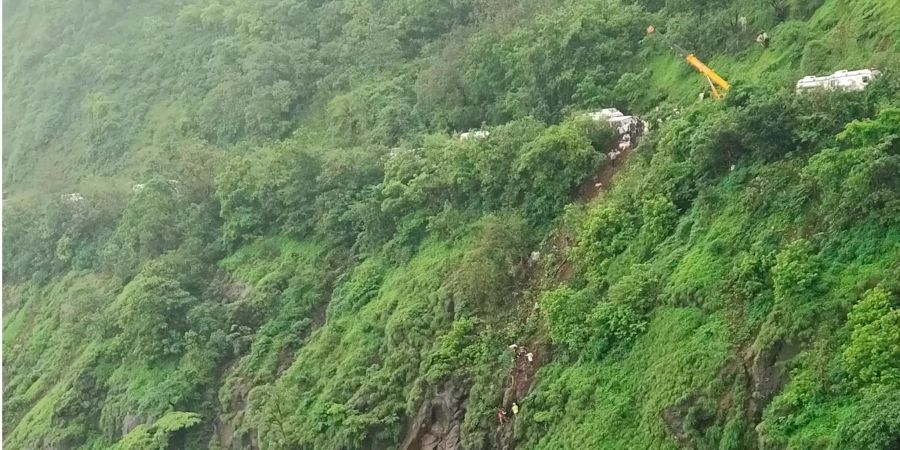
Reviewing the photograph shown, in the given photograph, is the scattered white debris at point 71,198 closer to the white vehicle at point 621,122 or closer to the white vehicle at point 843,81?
the white vehicle at point 621,122

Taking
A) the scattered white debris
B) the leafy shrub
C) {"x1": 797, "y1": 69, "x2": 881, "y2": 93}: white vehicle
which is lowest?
the scattered white debris

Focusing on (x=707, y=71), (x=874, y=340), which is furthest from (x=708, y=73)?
(x=874, y=340)

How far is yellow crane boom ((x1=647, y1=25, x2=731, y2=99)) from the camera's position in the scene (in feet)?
59.3

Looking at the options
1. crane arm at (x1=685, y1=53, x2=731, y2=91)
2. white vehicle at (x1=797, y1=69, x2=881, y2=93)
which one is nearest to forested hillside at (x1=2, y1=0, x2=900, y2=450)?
crane arm at (x1=685, y1=53, x2=731, y2=91)

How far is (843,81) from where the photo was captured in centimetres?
1449

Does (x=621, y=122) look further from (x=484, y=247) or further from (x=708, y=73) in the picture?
(x=484, y=247)

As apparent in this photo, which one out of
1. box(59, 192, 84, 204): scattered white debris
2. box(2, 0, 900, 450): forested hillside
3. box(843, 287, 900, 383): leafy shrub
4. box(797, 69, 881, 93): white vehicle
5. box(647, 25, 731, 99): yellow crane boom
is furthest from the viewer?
box(59, 192, 84, 204): scattered white debris

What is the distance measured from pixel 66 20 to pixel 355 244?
32.4 m

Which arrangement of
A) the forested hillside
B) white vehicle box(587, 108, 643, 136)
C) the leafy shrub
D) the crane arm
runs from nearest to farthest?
the leafy shrub → the forested hillside → the crane arm → white vehicle box(587, 108, 643, 136)

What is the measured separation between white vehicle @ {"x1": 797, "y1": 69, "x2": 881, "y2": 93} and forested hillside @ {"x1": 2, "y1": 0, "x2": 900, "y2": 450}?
350 mm

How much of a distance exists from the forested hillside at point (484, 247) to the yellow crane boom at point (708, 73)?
24cm

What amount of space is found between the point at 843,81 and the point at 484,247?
6970 mm

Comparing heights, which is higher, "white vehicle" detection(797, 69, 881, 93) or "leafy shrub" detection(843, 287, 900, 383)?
"white vehicle" detection(797, 69, 881, 93)

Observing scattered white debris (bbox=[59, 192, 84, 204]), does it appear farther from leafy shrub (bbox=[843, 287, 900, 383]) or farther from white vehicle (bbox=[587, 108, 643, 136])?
leafy shrub (bbox=[843, 287, 900, 383])
